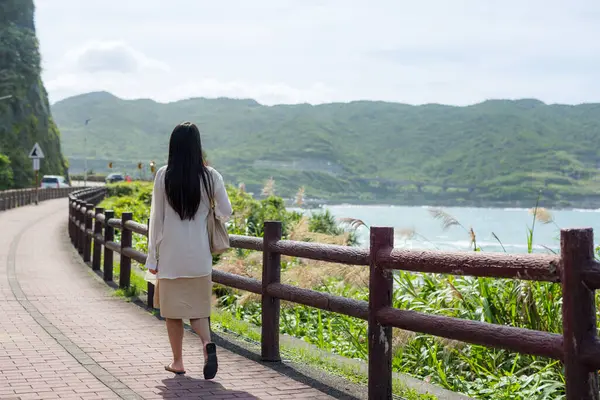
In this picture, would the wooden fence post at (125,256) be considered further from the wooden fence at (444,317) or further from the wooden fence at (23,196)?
the wooden fence at (23,196)

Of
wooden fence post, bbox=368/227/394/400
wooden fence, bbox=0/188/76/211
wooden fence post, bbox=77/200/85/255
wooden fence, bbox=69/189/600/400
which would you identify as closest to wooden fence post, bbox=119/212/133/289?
wooden fence, bbox=69/189/600/400

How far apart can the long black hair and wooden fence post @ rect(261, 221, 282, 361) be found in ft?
3.91

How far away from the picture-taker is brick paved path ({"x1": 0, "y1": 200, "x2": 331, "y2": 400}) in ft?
21.8

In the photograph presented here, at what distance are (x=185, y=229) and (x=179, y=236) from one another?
2.8 inches

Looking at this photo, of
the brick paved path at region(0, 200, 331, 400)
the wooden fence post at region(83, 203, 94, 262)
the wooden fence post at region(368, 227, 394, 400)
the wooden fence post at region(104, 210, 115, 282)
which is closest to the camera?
the wooden fence post at region(368, 227, 394, 400)

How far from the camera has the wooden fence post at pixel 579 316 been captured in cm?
445

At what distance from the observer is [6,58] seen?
306 feet

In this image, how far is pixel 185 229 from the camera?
6.93 metres

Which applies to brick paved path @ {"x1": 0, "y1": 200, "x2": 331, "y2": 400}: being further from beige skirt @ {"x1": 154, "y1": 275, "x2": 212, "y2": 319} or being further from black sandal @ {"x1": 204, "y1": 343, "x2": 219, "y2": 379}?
beige skirt @ {"x1": 154, "y1": 275, "x2": 212, "y2": 319}

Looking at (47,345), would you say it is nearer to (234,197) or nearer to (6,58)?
(234,197)

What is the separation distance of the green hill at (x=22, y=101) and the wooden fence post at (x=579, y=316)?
7813cm

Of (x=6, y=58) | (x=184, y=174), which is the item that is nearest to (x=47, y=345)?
(x=184, y=174)

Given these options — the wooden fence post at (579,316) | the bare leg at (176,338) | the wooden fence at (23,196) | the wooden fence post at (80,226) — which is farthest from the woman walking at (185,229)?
the wooden fence at (23,196)

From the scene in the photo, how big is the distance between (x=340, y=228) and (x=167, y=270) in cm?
1425
